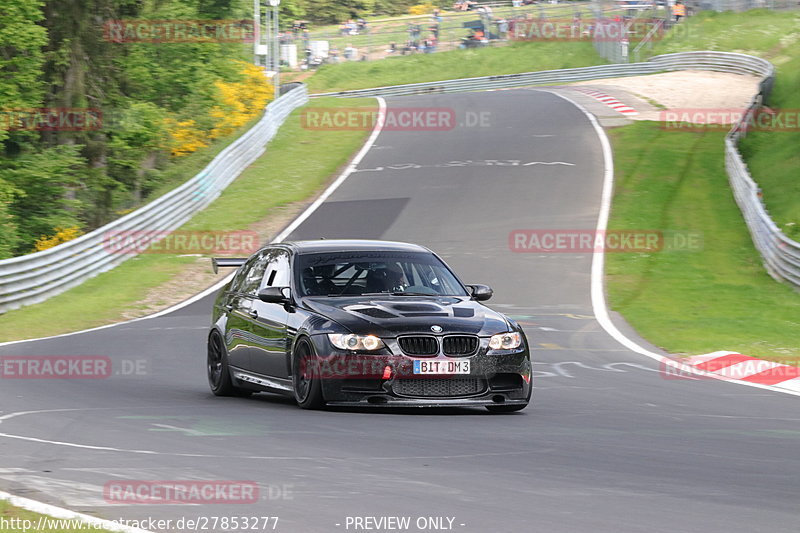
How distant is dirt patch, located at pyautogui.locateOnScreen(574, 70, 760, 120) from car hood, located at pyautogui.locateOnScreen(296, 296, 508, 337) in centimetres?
3446

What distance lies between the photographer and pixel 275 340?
11.3 meters

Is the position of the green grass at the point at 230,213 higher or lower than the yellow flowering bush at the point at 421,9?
lower

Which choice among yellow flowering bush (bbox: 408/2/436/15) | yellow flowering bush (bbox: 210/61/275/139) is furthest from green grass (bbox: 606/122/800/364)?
yellow flowering bush (bbox: 408/2/436/15)

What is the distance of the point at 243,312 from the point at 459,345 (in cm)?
273

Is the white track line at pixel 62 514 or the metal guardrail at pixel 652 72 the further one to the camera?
the metal guardrail at pixel 652 72

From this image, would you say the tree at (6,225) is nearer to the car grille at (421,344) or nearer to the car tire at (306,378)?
the car tire at (306,378)

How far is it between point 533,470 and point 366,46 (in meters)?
73.6

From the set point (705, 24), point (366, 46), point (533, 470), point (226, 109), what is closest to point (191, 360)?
point (533, 470)

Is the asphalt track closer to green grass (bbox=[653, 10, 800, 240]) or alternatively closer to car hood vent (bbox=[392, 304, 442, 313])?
car hood vent (bbox=[392, 304, 442, 313])

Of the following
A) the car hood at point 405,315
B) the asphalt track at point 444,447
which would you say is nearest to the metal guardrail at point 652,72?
the asphalt track at point 444,447

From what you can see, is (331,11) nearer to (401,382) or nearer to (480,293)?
(480,293)

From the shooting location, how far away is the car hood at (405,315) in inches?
403

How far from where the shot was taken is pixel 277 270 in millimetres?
11992

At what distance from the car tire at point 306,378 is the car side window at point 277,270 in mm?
1053
